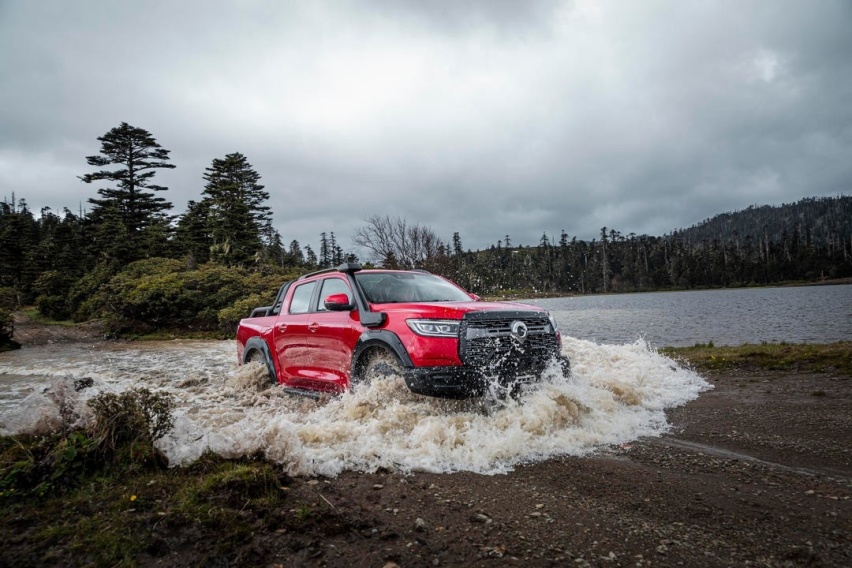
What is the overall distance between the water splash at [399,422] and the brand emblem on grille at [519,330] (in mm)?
577

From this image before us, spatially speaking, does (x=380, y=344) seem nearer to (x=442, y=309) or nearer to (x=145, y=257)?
(x=442, y=309)

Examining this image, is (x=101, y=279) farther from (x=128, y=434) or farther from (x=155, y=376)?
(x=128, y=434)

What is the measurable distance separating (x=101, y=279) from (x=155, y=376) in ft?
66.6

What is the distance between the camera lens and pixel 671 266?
390 feet

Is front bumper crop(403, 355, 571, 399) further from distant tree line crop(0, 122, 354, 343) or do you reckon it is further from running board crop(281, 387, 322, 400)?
distant tree line crop(0, 122, 354, 343)

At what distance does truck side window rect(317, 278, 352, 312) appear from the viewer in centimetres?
598

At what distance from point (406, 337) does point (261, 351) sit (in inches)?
146

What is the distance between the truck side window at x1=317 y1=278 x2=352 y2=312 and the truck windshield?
217 mm

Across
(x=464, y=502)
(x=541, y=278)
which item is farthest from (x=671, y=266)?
(x=464, y=502)

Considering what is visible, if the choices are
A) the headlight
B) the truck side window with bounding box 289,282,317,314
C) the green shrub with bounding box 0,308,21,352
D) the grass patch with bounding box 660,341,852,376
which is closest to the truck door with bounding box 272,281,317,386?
the truck side window with bounding box 289,282,317,314

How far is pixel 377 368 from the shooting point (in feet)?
16.4

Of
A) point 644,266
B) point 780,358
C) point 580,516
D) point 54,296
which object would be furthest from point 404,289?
point 644,266

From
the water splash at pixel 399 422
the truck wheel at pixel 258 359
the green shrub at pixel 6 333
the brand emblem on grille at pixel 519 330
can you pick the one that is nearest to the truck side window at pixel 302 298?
the truck wheel at pixel 258 359

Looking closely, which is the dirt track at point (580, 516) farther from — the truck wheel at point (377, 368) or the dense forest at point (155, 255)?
the dense forest at point (155, 255)
